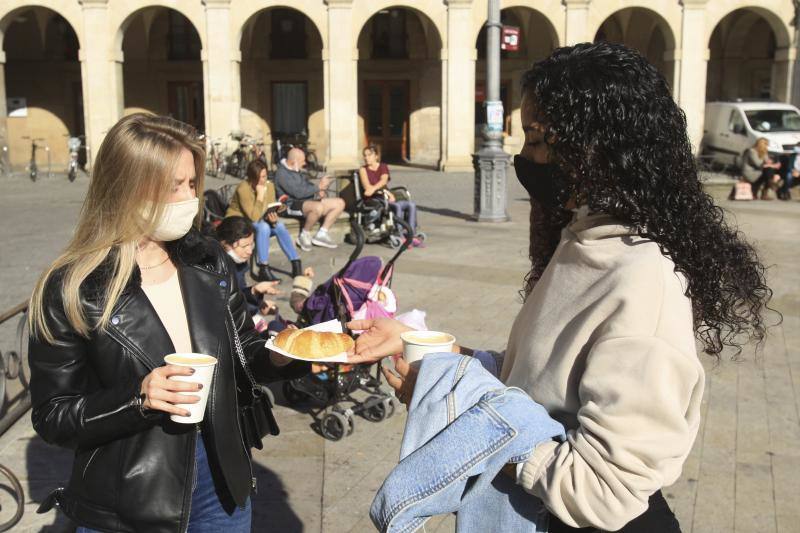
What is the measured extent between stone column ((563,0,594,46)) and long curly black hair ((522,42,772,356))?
25416 millimetres

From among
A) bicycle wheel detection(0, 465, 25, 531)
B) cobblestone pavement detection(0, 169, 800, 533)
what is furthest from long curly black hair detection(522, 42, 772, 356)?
bicycle wheel detection(0, 465, 25, 531)

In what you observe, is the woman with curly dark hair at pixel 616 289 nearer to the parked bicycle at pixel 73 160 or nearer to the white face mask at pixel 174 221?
the white face mask at pixel 174 221

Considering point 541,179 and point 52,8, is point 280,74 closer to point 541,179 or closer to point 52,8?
point 52,8

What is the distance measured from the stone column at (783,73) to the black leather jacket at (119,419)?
28940 millimetres

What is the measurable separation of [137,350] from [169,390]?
0.85ft

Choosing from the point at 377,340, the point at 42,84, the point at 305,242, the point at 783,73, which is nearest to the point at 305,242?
the point at 305,242

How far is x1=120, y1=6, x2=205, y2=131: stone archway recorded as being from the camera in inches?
1163

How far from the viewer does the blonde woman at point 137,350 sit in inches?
86.4

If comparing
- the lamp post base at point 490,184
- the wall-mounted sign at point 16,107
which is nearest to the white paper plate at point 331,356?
the lamp post base at point 490,184

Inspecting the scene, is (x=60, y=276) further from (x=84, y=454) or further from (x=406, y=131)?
(x=406, y=131)

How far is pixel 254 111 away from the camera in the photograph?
29609 mm

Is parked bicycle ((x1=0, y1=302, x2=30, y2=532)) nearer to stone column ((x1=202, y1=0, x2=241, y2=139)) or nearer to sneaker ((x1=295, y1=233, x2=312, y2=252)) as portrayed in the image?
sneaker ((x1=295, y1=233, x2=312, y2=252))

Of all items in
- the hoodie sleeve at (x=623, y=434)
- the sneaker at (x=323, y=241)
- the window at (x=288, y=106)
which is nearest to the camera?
the hoodie sleeve at (x=623, y=434)

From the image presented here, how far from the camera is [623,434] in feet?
5.47
